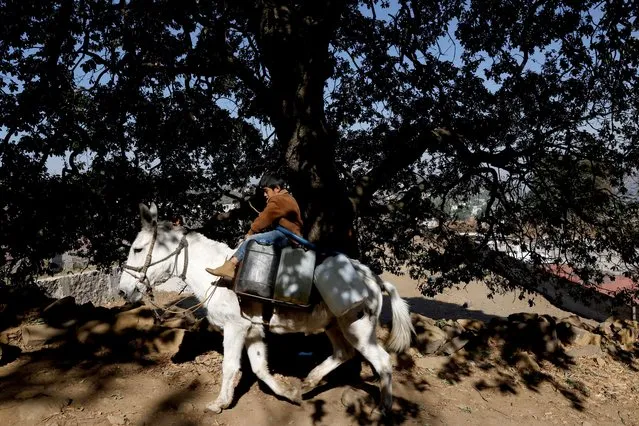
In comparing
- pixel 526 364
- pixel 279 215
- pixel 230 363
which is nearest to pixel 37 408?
pixel 230 363

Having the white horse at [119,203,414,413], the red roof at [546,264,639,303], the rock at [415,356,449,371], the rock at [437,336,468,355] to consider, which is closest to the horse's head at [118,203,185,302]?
the white horse at [119,203,414,413]

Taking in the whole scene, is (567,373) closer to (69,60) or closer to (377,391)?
(377,391)

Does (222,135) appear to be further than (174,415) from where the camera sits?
Yes

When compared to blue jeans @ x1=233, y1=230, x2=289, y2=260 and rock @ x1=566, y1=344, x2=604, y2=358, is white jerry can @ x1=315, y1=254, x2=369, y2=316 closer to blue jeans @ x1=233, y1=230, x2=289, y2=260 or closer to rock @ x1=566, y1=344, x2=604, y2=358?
blue jeans @ x1=233, y1=230, x2=289, y2=260

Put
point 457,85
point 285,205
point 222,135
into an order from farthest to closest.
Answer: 1. point 457,85
2. point 222,135
3. point 285,205

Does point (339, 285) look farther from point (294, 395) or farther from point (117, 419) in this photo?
point (117, 419)

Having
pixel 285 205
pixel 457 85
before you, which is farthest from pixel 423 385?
pixel 457 85

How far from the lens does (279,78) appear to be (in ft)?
18.6

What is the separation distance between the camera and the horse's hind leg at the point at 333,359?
4.91 metres

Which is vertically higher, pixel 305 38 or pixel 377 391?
pixel 305 38

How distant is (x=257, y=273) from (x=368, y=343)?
4.87 ft

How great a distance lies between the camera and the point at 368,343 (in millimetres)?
4551

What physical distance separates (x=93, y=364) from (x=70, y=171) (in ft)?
13.2

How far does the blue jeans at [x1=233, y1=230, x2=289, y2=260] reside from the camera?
4473 millimetres
